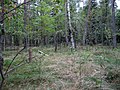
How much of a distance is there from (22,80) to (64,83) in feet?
4.65

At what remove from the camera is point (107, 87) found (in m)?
5.50

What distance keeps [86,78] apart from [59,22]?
1268 centimetres

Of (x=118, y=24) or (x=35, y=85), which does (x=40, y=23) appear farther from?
(x=118, y=24)

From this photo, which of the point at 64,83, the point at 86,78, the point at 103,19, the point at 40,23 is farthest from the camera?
the point at 103,19

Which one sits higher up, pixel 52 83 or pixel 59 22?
pixel 59 22

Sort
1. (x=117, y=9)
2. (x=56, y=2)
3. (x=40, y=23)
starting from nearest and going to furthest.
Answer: (x=56, y=2) < (x=40, y=23) < (x=117, y=9)

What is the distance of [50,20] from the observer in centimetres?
1694

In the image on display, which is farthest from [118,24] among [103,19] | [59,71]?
[59,71]

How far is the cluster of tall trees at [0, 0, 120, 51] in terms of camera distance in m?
2.52

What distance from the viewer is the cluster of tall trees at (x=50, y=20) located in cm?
252

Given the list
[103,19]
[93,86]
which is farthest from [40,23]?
[103,19]

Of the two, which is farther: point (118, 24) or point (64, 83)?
point (118, 24)

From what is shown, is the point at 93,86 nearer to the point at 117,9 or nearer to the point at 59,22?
the point at 59,22

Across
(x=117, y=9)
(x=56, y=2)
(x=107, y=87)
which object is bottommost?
(x=107, y=87)
